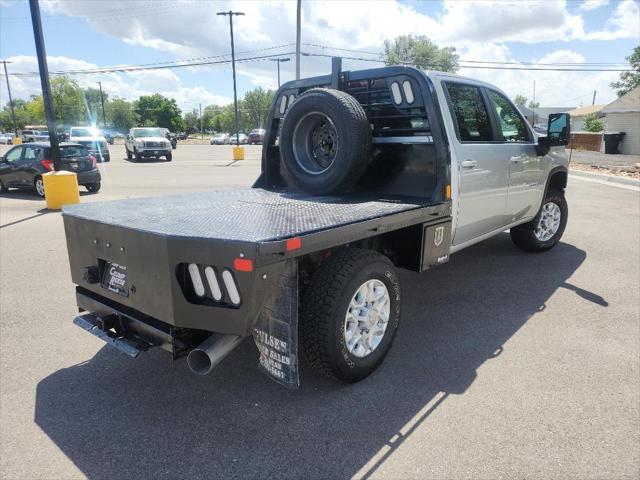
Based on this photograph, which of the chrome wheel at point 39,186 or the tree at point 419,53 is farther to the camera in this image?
the tree at point 419,53

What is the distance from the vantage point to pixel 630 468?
7.49 feet

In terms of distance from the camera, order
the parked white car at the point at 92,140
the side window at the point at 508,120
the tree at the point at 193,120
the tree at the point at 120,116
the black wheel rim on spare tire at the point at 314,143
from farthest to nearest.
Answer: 1. the tree at the point at 193,120
2. the tree at the point at 120,116
3. the parked white car at the point at 92,140
4. the side window at the point at 508,120
5. the black wheel rim on spare tire at the point at 314,143

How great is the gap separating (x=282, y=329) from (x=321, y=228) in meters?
0.57

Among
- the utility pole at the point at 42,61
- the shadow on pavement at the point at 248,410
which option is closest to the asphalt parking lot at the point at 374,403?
the shadow on pavement at the point at 248,410

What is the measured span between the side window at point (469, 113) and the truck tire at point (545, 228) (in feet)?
6.44

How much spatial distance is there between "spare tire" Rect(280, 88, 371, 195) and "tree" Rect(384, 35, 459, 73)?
188 ft

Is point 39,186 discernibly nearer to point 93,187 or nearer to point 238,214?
point 93,187

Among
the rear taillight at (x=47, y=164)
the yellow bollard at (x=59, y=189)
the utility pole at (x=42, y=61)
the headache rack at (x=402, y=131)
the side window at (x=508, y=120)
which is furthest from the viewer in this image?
the rear taillight at (x=47, y=164)

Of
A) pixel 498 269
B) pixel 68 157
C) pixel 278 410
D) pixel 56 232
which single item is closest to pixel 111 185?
pixel 68 157

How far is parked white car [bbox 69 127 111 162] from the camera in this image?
24672 millimetres

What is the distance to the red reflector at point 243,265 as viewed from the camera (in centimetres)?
213

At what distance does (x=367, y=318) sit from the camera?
298 centimetres

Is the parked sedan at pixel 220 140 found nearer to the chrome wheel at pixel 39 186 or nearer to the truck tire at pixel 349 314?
the chrome wheel at pixel 39 186

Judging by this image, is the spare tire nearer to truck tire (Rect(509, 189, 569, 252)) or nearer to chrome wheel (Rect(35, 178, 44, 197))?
truck tire (Rect(509, 189, 569, 252))
